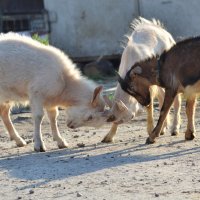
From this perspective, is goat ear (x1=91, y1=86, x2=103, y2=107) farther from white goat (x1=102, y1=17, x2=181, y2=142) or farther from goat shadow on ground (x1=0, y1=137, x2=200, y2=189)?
goat shadow on ground (x1=0, y1=137, x2=200, y2=189)

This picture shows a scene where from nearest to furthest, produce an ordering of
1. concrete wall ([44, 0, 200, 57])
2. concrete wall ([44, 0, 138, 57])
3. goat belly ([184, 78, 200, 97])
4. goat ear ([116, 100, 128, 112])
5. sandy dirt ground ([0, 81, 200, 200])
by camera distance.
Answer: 1. sandy dirt ground ([0, 81, 200, 200])
2. goat belly ([184, 78, 200, 97])
3. goat ear ([116, 100, 128, 112])
4. concrete wall ([44, 0, 200, 57])
5. concrete wall ([44, 0, 138, 57])

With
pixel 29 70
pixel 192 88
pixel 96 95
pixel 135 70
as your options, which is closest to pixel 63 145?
pixel 96 95

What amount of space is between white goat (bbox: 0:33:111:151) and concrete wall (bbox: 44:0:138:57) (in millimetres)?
11454

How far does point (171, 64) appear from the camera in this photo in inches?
396

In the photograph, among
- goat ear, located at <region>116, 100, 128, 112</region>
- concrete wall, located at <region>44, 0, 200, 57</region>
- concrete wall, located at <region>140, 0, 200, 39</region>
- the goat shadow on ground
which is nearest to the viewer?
the goat shadow on ground

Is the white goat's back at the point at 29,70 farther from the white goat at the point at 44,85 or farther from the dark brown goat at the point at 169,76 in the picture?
the dark brown goat at the point at 169,76

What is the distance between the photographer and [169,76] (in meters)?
10.0

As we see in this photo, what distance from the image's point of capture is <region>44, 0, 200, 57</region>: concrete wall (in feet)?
70.5

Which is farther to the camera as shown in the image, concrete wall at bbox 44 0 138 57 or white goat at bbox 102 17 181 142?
concrete wall at bbox 44 0 138 57

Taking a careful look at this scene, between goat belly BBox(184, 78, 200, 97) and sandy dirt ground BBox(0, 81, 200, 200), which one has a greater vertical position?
goat belly BBox(184, 78, 200, 97)

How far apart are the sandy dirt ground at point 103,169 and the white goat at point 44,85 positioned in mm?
468

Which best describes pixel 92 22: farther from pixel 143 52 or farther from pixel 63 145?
pixel 63 145

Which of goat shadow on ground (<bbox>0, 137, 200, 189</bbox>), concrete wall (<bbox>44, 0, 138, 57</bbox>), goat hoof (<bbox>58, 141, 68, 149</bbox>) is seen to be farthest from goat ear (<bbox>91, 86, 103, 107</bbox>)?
concrete wall (<bbox>44, 0, 138, 57</bbox>)

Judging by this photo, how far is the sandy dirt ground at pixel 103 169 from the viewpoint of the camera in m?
7.23
